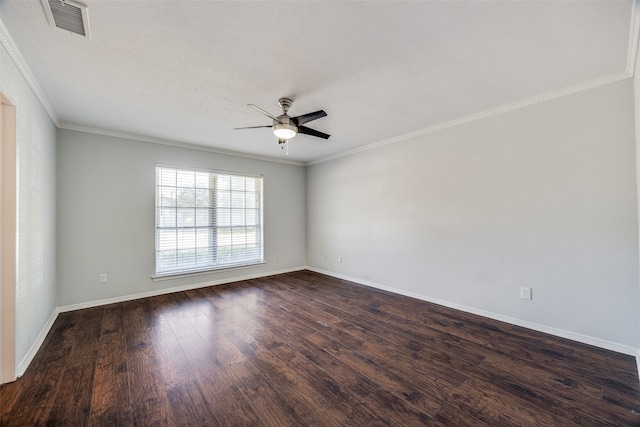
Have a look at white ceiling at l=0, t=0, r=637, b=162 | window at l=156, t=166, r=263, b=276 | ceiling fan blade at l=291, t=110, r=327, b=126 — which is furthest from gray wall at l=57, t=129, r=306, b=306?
Answer: ceiling fan blade at l=291, t=110, r=327, b=126

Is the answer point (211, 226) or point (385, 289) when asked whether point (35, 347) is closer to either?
point (211, 226)

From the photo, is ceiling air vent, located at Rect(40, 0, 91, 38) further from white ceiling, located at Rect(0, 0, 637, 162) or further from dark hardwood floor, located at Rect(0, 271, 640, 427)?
dark hardwood floor, located at Rect(0, 271, 640, 427)

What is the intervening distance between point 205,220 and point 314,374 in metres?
3.55

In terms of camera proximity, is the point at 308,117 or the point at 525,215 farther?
the point at 525,215

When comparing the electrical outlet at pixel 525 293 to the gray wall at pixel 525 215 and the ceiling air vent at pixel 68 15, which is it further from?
the ceiling air vent at pixel 68 15

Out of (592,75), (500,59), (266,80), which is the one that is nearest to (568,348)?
(592,75)

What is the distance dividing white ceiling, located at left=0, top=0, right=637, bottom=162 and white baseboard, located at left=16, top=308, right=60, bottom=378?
2.48 metres

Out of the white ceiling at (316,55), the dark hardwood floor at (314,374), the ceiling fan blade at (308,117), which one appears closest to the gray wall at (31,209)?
the white ceiling at (316,55)

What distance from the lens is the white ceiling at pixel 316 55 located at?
161cm

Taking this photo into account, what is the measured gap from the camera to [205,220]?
4730 mm

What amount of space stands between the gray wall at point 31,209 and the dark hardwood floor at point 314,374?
36 centimetres

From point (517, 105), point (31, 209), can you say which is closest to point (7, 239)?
point (31, 209)

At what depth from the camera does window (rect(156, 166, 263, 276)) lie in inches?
170

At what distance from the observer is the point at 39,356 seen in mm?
2367
